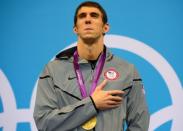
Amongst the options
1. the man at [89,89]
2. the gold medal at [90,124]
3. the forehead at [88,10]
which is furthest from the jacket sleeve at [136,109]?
the forehead at [88,10]

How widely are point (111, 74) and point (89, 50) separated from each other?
172mm

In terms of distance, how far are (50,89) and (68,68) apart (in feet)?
0.50

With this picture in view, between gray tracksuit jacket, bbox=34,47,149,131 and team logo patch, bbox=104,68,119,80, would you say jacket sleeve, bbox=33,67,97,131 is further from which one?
team logo patch, bbox=104,68,119,80

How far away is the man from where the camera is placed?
1661mm

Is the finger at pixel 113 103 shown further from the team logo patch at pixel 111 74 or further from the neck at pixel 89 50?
the neck at pixel 89 50

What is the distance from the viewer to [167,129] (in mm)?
2775

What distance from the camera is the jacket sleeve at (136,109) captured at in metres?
1.82

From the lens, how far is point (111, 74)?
5.88ft

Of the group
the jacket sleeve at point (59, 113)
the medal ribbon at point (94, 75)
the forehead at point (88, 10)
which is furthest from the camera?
the forehead at point (88, 10)

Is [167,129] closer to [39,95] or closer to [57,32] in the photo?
[57,32]

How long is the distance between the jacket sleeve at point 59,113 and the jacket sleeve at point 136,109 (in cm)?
26

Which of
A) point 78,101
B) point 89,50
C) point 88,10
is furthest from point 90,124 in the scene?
point 88,10

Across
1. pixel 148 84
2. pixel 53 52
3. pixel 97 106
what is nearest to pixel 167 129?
pixel 148 84

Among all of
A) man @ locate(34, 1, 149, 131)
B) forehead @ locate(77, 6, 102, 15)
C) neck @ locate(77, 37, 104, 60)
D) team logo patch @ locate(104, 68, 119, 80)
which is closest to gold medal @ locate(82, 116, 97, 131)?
man @ locate(34, 1, 149, 131)
